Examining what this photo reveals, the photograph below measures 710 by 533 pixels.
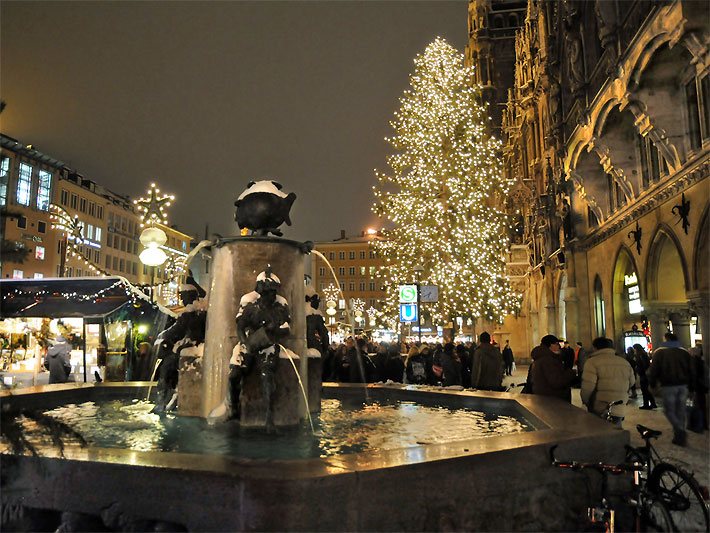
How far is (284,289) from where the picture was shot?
814 centimetres

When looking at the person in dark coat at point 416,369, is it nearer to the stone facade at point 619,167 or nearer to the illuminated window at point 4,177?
A: the stone facade at point 619,167

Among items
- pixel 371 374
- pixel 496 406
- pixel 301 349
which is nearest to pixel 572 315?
pixel 371 374

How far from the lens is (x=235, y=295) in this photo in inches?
316

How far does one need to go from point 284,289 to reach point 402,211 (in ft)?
76.1

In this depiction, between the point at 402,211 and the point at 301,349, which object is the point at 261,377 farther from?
the point at 402,211

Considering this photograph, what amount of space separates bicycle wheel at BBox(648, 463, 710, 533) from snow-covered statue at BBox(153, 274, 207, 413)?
6069 mm

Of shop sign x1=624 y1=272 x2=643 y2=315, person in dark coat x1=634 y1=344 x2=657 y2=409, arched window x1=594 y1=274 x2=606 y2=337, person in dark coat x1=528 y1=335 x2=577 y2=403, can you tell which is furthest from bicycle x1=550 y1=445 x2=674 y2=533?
arched window x1=594 y1=274 x2=606 y2=337

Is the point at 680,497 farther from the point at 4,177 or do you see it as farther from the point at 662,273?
the point at 662,273

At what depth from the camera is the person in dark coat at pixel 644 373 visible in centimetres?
1498

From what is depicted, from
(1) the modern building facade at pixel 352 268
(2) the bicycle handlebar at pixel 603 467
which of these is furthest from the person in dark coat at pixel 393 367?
(1) the modern building facade at pixel 352 268

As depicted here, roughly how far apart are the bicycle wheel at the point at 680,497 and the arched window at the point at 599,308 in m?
21.7

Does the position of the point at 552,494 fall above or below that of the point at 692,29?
below

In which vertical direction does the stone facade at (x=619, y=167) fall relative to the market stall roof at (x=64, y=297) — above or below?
above

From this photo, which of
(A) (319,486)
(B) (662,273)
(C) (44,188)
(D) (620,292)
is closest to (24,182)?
(A) (319,486)
